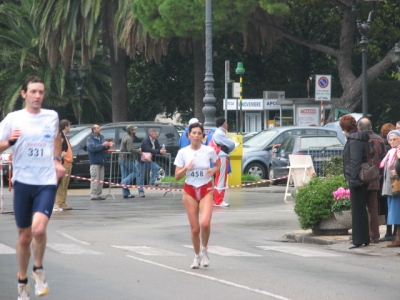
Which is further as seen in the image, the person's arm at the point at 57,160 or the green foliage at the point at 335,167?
the green foliage at the point at 335,167

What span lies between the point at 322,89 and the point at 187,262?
23.2 metres

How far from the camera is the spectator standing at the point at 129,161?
24.3m

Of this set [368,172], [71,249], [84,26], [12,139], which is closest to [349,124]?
[368,172]

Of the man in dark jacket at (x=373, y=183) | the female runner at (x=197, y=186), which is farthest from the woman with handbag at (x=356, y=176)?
the female runner at (x=197, y=186)

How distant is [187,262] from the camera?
465 inches

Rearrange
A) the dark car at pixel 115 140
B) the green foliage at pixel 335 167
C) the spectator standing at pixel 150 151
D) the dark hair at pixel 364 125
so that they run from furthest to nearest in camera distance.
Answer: the dark car at pixel 115 140 → the spectator standing at pixel 150 151 → the green foliage at pixel 335 167 → the dark hair at pixel 364 125

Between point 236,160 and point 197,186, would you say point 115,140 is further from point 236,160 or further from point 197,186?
point 197,186

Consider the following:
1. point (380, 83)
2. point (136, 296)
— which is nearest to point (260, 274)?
point (136, 296)

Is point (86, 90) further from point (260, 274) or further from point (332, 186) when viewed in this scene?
point (260, 274)

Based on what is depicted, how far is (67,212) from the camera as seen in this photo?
1997cm

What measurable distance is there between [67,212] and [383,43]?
99.6ft

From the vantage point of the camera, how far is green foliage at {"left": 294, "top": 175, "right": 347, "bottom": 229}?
48.6 ft

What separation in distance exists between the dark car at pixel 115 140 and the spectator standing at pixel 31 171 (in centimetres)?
1794

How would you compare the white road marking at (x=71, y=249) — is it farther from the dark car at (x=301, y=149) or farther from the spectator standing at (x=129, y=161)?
the dark car at (x=301, y=149)
